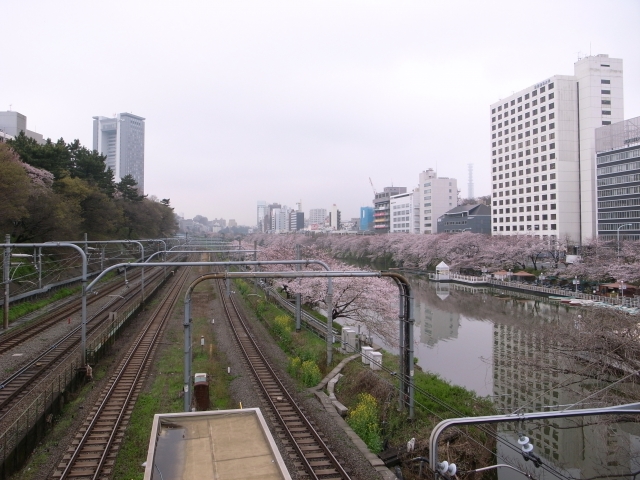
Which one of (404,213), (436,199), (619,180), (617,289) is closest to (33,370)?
(617,289)

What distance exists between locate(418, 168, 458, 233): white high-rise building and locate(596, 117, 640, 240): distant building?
3336 centimetres

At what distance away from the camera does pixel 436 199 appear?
274 feet

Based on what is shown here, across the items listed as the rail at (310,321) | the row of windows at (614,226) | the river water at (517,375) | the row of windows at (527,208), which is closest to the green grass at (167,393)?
the rail at (310,321)

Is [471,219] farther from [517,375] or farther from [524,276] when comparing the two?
[517,375]

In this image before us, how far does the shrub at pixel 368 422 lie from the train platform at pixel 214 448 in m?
3.74

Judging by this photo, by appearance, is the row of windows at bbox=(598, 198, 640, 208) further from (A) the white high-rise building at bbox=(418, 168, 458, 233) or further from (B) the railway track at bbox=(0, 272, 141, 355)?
(B) the railway track at bbox=(0, 272, 141, 355)

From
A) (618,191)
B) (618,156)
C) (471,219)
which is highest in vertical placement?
(618,156)

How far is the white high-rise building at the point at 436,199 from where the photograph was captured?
274 feet

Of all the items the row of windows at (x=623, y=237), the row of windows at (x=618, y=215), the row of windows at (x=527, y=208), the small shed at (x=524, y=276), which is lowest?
the small shed at (x=524, y=276)

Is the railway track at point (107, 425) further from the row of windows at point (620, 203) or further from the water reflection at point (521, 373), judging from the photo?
the row of windows at point (620, 203)

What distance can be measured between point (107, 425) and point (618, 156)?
5227 cm

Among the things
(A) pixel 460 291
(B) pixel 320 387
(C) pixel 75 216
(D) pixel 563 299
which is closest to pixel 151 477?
(B) pixel 320 387

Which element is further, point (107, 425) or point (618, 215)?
point (618, 215)

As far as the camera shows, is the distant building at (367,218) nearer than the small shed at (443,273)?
No
